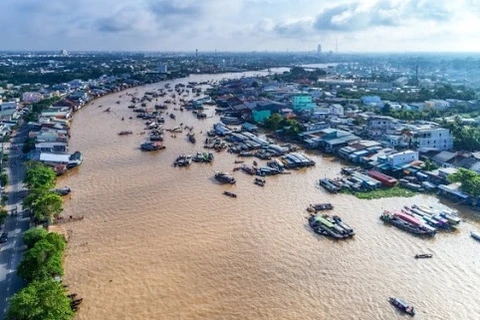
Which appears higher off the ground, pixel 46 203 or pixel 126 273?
pixel 46 203

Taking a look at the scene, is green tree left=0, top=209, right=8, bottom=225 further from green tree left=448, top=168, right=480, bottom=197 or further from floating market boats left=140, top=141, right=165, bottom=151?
green tree left=448, top=168, right=480, bottom=197

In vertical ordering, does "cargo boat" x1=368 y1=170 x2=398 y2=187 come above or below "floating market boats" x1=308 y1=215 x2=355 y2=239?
above

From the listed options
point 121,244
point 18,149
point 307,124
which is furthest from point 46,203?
point 307,124

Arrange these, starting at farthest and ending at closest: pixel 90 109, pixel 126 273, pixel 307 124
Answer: pixel 90 109 → pixel 307 124 → pixel 126 273

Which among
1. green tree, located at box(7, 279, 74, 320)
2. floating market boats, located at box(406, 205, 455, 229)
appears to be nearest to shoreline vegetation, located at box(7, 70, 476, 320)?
green tree, located at box(7, 279, 74, 320)

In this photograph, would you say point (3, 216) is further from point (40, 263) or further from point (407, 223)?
point (407, 223)

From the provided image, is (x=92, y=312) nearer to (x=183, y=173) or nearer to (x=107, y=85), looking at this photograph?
(x=183, y=173)
